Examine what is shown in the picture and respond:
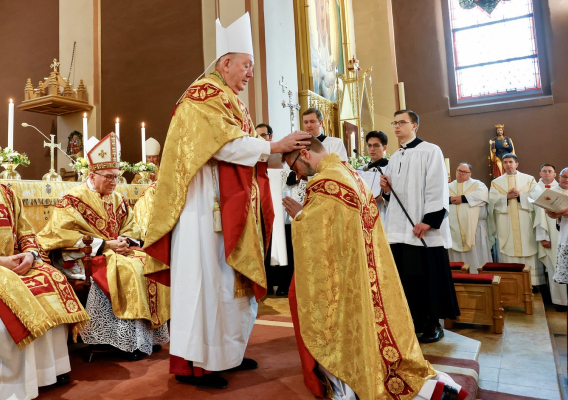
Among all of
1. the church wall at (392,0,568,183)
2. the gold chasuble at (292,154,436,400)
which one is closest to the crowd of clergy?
the gold chasuble at (292,154,436,400)

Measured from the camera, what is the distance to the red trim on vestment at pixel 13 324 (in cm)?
259

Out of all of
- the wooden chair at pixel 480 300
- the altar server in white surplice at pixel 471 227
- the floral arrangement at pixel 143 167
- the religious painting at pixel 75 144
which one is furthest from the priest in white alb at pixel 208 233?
the altar server in white surplice at pixel 471 227

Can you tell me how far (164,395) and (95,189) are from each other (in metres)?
2.05

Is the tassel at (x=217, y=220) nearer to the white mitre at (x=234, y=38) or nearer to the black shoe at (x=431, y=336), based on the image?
the white mitre at (x=234, y=38)

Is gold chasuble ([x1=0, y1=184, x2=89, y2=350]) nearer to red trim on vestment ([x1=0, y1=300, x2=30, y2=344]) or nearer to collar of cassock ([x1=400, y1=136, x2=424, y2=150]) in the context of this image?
red trim on vestment ([x1=0, y1=300, x2=30, y2=344])

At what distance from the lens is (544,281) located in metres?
6.69

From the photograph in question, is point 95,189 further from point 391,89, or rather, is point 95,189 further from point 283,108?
point 391,89

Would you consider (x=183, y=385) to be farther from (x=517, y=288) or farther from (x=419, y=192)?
(x=517, y=288)

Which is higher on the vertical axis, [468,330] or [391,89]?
[391,89]

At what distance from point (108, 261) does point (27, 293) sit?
839 millimetres

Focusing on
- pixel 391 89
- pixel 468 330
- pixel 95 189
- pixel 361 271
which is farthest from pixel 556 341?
pixel 391 89

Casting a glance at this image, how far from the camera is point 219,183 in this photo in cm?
279

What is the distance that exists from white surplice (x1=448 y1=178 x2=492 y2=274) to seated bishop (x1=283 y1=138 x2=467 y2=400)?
5.29 m

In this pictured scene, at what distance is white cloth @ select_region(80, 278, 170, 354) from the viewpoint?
134 inches
